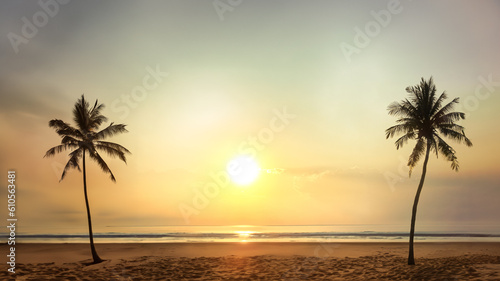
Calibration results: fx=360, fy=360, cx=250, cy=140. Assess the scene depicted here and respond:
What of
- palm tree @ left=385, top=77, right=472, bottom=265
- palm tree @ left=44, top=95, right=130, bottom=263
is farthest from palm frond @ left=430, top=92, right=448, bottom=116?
palm tree @ left=44, top=95, right=130, bottom=263

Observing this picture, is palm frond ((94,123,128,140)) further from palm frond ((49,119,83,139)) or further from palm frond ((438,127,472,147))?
palm frond ((438,127,472,147))

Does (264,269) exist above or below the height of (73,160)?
below

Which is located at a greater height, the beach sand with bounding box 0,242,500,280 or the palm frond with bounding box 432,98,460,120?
the palm frond with bounding box 432,98,460,120

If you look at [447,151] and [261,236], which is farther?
[261,236]

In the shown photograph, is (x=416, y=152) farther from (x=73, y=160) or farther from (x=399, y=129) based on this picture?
(x=73, y=160)

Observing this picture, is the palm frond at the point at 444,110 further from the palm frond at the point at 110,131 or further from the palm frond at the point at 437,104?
the palm frond at the point at 110,131

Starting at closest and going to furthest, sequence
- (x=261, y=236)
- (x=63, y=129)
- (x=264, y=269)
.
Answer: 1. (x=264, y=269)
2. (x=63, y=129)
3. (x=261, y=236)

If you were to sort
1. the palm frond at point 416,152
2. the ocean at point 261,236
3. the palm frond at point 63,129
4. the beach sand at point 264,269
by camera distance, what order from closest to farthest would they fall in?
the beach sand at point 264,269, the palm frond at point 416,152, the palm frond at point 63,129, the ocean at point 261,236

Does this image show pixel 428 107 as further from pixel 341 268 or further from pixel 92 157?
pixel 92 157

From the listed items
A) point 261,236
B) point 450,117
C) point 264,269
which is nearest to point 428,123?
point 450,117

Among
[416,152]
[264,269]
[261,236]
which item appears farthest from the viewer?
[261,236]

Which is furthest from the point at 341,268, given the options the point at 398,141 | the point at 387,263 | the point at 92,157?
the point at 92,157

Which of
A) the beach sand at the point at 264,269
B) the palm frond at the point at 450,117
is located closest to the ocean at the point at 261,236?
the beach sand at the point at 264,269

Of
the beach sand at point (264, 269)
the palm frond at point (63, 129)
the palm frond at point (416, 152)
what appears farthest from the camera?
the palm frond at point (63, 129)
